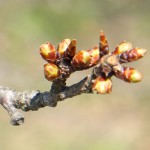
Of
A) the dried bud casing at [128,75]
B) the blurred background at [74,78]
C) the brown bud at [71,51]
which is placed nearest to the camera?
the dried bud casing at [128,75]

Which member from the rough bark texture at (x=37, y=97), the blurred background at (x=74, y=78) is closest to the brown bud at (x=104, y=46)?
the rough bark texture at (x=37, y=97)

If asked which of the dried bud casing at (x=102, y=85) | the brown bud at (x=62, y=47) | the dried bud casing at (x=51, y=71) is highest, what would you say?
the brown bud at (x=62, y=47)

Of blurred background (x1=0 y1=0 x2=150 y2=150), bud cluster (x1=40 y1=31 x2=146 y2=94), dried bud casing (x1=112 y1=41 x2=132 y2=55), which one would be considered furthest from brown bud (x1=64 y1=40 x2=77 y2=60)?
blurred background (x1=0 y1=0 x2=150 y2=150)

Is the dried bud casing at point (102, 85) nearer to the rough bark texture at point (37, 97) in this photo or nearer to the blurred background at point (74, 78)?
the rough bark texture at point (37, 97)

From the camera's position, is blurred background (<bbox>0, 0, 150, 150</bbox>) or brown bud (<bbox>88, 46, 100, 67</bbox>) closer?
brown bud (<bbox>88, 46, 100, 67</bbox>)

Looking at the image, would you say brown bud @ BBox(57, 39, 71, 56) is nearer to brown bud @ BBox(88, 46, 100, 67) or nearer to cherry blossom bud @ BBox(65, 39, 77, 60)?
cherry blossom bud @ BBox(65, 39, 77, 60)

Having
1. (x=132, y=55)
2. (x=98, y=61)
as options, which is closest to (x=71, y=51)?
(x=98, y=61)
